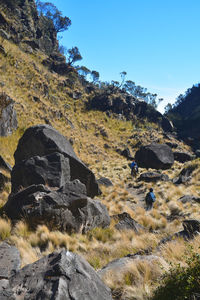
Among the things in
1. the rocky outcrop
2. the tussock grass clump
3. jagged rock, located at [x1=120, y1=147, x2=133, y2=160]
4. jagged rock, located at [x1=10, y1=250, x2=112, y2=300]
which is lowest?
the tussock grass clump

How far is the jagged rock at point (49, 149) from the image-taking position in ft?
46.8

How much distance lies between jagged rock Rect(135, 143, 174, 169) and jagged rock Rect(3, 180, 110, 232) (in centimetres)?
2664

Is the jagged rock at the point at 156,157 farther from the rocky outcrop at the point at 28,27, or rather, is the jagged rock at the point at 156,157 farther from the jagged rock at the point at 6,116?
the rocky outcrop at the point at 28,27

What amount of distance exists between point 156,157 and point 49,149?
79.4 feet

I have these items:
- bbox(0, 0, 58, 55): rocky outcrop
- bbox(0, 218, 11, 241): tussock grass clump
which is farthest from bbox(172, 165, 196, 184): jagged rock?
bbox(0, 0, 58, 55): rocky outcrop

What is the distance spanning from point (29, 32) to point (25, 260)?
8956 cm

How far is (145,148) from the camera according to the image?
38031mm

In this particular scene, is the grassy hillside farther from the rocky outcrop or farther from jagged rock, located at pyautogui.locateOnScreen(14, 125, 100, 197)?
the rocky outcrop

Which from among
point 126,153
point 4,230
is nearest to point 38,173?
point 4,230

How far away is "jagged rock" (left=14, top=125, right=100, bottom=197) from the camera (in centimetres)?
1425

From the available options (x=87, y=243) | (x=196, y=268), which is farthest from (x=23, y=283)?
(x=87, y=243)

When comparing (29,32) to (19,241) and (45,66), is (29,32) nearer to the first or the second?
(45,66)

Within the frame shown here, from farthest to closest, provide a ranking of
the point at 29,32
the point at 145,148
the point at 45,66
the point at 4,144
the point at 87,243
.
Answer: the point at 29,32, the point at 45,66, the point at 145,148, the point at 4,144, the point at 87,243

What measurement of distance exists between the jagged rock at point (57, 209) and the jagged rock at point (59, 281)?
3725mm
